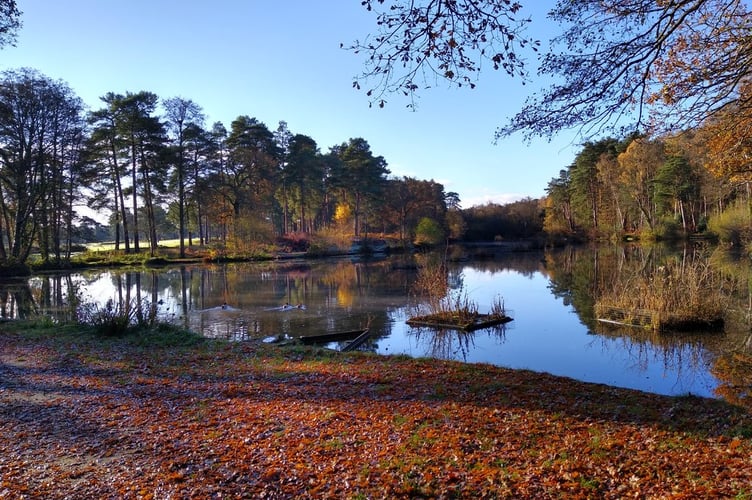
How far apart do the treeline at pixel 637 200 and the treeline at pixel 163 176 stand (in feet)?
52.7

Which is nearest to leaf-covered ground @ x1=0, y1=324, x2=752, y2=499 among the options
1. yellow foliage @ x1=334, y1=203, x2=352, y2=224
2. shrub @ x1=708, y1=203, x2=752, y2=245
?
shrub @ x1=708, y1=203, x2=752, y2=245

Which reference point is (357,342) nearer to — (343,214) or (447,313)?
(447,313)

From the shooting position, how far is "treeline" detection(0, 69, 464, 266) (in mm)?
29453

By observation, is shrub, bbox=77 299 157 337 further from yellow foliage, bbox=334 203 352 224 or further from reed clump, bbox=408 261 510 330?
yellow foliage, bbox=334 203 352 224

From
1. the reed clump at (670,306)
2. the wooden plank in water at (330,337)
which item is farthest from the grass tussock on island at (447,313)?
the reed clump at (670,306)

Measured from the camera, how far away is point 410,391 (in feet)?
20.5

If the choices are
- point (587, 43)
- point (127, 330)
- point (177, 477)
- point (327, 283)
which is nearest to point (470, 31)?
point (587, 43)

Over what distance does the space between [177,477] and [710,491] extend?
3.68 metres

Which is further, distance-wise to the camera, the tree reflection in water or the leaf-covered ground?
the tree reflection in water

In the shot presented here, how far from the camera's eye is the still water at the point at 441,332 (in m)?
9.48

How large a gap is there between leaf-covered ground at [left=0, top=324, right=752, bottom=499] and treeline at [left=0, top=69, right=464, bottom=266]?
24388 millimetres

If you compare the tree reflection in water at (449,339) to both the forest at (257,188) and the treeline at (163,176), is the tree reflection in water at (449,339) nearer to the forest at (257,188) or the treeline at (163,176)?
the forest at (257,188)

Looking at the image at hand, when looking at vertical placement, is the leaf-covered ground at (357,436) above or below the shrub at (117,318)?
below

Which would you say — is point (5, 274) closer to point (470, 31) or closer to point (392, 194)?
point (470, 31)
